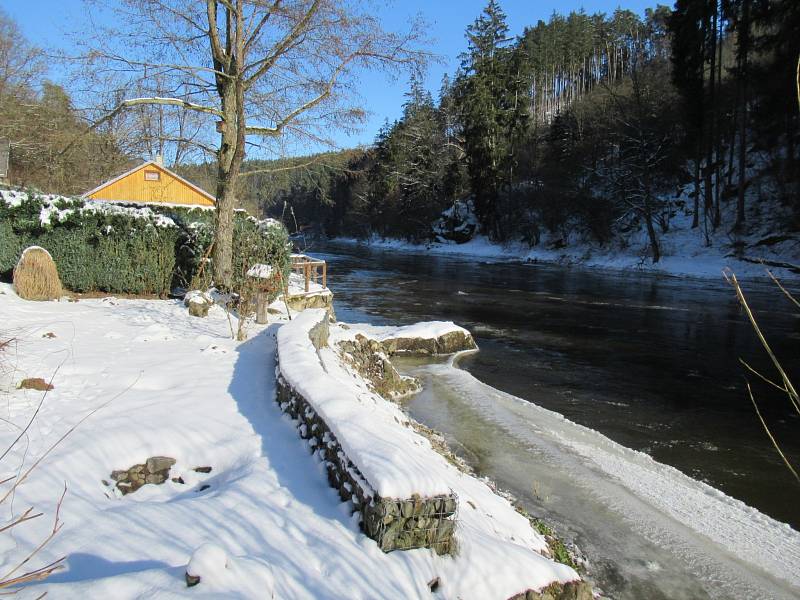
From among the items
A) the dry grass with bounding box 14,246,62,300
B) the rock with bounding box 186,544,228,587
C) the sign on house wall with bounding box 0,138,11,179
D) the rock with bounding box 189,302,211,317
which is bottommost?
the rock with bounding box 186,544,228,587

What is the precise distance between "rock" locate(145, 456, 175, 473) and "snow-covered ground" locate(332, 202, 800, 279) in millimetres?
19487

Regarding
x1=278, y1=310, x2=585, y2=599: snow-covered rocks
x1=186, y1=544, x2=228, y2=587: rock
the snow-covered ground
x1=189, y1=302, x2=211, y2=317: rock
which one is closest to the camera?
x1=186, y1=544, x2=228, y2=587: rock

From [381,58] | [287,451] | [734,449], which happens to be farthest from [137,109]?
[734,449]

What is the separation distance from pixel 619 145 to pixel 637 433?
3399 cm

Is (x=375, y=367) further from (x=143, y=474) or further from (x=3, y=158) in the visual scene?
(x=3, y=158)

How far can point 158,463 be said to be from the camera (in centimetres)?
418

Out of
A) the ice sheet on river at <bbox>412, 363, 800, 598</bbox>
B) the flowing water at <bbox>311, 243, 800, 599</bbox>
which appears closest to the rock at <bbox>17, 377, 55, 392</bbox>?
the flowing water at <bbox>311, 243, 800, 599</bbox>

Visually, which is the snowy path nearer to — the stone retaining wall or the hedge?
the stone retaining wall

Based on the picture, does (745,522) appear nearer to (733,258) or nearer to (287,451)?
(287,451)

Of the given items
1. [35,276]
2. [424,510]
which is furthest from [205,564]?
[35,276]

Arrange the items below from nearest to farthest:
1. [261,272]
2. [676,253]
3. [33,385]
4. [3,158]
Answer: [33,385] → [261,272] → [3,158] → [676,253]

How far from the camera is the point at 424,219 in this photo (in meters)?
55.3

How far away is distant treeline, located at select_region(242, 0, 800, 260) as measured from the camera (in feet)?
91.7

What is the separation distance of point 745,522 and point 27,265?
40.1 ft
